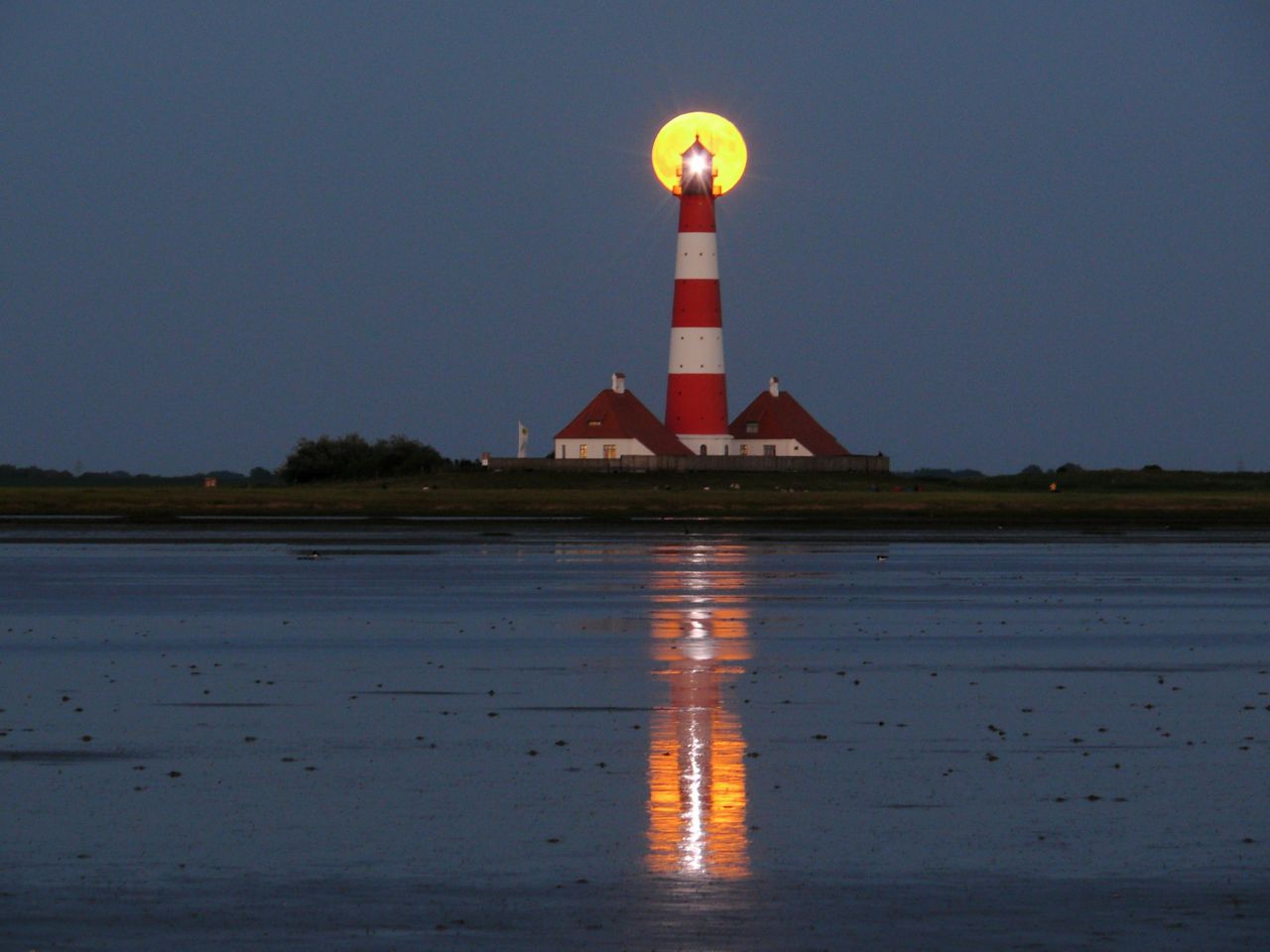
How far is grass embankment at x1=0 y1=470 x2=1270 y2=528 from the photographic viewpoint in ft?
284

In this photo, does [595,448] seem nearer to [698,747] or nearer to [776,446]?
[776,446]

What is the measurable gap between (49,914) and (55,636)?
1845cm

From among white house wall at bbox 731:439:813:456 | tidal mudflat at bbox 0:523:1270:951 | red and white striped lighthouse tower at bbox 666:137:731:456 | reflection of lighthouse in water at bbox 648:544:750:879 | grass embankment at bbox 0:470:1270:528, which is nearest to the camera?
tidal mudflat at bbox 0:523:1270:951

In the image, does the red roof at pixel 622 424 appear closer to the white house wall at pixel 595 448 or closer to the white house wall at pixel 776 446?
the white house wall at pixel 595 448

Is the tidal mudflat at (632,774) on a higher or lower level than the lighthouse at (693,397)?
lower

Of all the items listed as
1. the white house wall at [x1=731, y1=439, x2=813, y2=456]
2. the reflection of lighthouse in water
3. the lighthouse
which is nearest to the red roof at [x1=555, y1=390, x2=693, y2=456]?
the lighthouse

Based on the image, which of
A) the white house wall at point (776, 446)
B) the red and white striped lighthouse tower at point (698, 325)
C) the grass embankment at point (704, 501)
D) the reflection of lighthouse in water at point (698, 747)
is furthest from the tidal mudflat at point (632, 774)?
the white house wall at point (776, 446)

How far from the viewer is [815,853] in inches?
536

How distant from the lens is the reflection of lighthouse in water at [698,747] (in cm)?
1373

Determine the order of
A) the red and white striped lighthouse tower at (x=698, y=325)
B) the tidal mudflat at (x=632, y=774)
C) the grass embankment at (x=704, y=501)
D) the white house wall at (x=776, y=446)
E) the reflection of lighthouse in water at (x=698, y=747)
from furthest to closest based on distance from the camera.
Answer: the white house wall at (x=776, y=446)
the red and white striped lighthouse tower at (x=698, y=325)
the grass embankment at (x=704, y=501)
the reflection of lighthouse in water at (x=698, y=747)
the tidal mudflat at (x=632, y=774)

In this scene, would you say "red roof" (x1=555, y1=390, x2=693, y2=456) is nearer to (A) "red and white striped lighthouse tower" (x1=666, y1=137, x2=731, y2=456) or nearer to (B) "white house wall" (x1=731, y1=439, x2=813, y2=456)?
(A) "red and white striped lighthouse tower" (x1=666, y1=137, x2=731, y2=456)

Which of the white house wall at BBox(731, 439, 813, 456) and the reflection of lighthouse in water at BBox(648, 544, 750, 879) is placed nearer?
the reflection of lighthouse in water at BBox(648, 544, 750, 879)

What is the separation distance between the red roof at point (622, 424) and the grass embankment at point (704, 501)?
3836mm

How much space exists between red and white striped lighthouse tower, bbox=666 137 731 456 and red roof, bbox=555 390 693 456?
0.88 m
